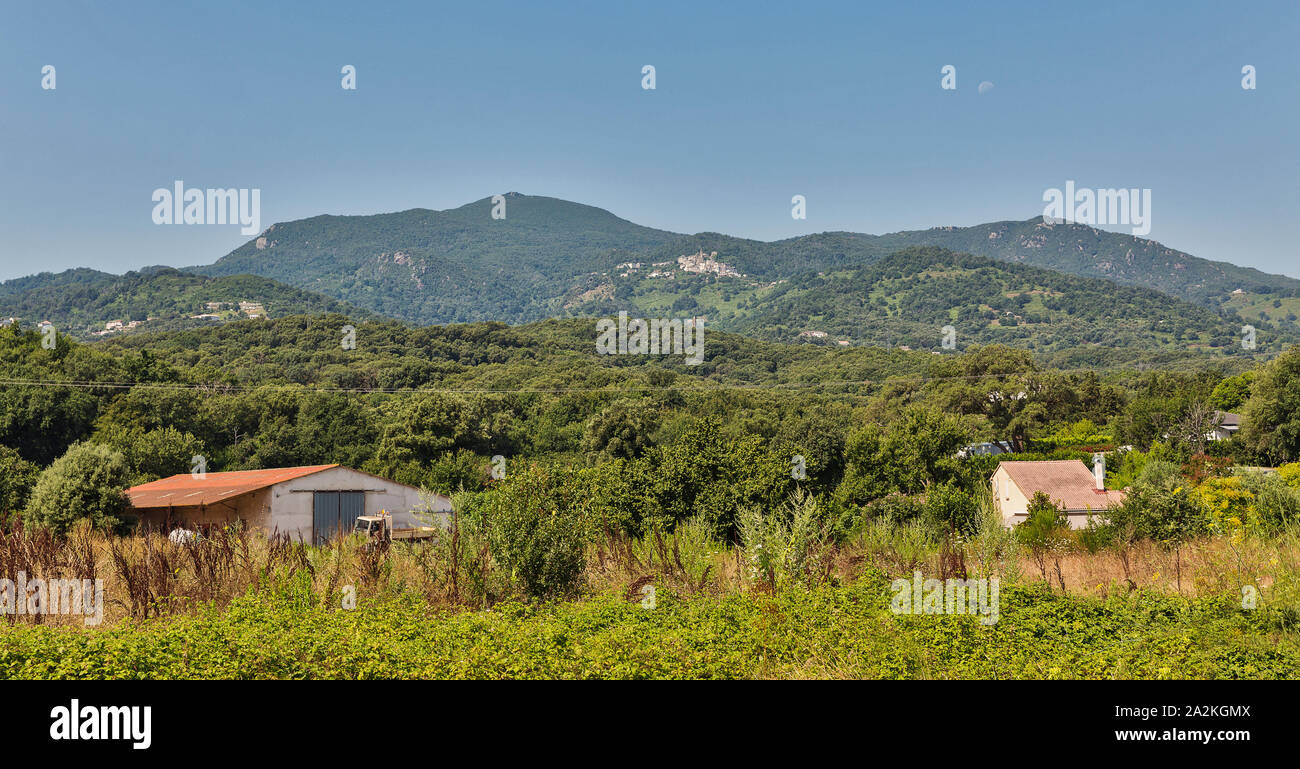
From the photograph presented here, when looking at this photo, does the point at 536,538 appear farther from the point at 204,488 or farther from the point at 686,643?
the point at 204,488

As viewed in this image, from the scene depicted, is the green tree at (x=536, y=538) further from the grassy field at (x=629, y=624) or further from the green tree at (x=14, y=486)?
the green tree at (x=14, y=486)

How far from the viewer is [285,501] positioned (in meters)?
32.9

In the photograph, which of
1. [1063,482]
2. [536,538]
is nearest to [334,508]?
[536,538]

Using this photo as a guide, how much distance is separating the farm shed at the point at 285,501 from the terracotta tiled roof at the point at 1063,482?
23885 mm

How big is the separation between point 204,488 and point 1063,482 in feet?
110

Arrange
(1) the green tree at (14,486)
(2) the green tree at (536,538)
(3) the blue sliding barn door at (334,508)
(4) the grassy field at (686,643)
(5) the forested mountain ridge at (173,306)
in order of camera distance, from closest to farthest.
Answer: (4) the grassy field at (686,643), (2) the green tree at (536,538), (3) the blue sliding barn door at (334,508), (1) the green tree at (14,486), (5) the forested mountain ridge at (173,306)

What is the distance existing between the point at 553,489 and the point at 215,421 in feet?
185

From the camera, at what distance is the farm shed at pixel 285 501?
3067cm

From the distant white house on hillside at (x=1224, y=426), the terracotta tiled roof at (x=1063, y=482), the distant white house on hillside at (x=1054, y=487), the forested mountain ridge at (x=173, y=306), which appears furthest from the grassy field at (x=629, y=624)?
the forested mountain ridge at (x=173, y=306)

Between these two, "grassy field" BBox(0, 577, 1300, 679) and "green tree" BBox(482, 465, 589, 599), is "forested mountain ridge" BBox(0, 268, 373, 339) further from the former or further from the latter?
"grassy field" BBox(0, 577, 1300, 679)

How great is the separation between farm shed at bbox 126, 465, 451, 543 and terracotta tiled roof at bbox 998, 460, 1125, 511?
78.4 feet

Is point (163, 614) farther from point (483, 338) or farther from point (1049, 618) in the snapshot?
point (483, 338)
